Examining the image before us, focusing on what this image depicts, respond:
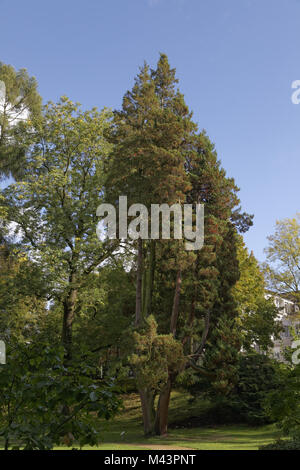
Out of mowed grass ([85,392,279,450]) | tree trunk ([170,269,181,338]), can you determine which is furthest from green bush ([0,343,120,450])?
tree trunk ([170,269,181,338])

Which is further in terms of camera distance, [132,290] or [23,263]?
[132,290]

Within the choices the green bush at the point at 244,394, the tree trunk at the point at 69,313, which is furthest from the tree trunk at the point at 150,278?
the green bush at the point at 244,394

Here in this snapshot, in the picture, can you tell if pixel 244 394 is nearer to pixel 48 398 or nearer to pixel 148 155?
pixel 148 155

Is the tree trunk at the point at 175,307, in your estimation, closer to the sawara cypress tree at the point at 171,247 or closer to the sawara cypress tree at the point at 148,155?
the sawara cypress tree at the point at 171,247

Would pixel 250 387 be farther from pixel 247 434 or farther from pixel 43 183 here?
pixel 43 183

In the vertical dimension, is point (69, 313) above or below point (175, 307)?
below

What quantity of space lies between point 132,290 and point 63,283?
5153 mm

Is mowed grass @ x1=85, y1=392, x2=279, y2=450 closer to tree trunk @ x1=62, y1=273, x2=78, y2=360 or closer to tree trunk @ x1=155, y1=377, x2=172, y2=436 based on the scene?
tree trunk @ x1=155, y1=377, x2=172, y2=436

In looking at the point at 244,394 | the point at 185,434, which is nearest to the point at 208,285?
the point at 185,434
